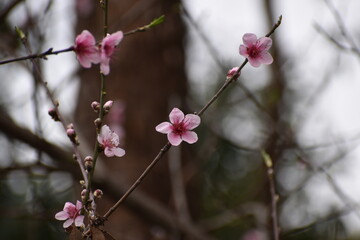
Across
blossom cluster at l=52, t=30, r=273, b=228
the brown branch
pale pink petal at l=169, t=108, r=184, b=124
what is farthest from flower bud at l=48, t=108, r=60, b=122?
the brown branch

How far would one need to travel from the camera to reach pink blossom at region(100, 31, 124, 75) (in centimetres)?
86

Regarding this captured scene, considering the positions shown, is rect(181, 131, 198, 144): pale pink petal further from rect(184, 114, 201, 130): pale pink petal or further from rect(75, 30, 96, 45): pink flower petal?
rect(75, 30, 96, 45): pink flower petal

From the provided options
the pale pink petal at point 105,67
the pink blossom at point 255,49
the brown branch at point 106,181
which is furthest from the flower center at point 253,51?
the brown branch at point 106,181

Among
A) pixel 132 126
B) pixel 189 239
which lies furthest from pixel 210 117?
pixel 189 239

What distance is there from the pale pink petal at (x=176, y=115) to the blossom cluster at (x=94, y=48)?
170 millimetres

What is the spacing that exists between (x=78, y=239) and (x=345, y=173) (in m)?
3.08

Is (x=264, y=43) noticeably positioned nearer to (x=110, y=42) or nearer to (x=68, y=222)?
(x=110, y=42)

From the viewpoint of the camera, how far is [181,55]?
10.8ft

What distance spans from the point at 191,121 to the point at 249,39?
21cm

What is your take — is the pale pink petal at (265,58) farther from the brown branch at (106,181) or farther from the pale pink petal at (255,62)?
the brown branch at (106,181)

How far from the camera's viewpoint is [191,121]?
932 millimetres

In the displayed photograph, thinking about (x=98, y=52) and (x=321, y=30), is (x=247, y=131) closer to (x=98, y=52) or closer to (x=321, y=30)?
(x=321, y=30)

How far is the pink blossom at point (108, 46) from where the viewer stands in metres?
0.86

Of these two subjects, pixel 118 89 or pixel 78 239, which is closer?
pixel 78 239
